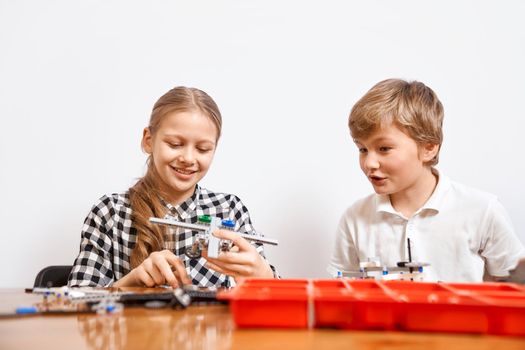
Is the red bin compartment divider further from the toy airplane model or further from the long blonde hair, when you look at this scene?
the long blonde hair

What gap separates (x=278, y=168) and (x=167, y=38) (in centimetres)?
62

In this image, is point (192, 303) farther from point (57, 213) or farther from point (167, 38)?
point (167, 38)

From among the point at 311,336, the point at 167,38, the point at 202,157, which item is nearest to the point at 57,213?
the point at 202,157

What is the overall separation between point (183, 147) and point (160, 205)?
179 millimetres

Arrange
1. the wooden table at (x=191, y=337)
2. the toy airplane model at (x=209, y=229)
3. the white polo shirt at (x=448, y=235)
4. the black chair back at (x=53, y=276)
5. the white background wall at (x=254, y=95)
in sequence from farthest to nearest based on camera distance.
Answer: the white background wall at (x=254, y=95)
the white polo shirt at (x=448, y=235)
the black chair back at (x=53, y=276)
the toy airplane model at (x=209, y=229)
the wooden table at (x=191, y=337)

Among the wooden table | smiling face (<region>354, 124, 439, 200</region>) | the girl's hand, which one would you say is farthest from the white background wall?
the wooden table

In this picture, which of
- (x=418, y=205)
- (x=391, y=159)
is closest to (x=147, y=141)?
(x=391, y=159)

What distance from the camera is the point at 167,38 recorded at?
1.60 metres

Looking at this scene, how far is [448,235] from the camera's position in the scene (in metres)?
1.26

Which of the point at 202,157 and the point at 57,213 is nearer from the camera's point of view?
the point at 202,157

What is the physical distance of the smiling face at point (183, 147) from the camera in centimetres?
121

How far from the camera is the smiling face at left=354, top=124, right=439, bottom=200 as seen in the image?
4.10 ft

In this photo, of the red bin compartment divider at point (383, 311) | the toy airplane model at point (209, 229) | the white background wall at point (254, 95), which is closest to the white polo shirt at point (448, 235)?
the white background wall at point (254, 95)

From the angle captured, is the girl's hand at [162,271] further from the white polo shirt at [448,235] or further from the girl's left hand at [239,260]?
the white polo shirt at [448,235]
